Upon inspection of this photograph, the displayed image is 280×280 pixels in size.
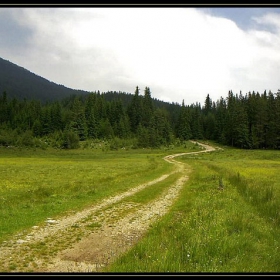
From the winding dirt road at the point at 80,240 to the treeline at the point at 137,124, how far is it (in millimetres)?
95531

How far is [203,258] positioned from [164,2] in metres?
7.25

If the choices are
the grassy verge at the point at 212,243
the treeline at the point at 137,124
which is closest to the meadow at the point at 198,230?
the grassy verge at the point at 212,243

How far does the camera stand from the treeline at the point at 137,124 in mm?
113875

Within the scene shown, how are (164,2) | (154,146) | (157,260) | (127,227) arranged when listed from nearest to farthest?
(164,2), (157,260), (127,227), (154,146)

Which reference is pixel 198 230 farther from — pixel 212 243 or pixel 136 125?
pixel 136 125

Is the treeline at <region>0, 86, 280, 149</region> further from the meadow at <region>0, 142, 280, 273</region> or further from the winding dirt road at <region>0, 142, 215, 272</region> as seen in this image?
the winding dirt road at <region>0, 142, 215, 272</region>

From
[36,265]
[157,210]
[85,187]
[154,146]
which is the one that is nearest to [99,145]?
[154,146]

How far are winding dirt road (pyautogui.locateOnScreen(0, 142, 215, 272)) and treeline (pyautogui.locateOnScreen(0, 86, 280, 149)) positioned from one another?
9553 centimetres

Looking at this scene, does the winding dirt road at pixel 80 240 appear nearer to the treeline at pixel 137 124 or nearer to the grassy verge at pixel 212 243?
Result: the grassy verge at pixel 212 243

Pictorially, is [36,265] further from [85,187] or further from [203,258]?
[85,187]

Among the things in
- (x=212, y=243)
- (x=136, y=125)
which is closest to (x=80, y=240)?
(x=212, y=243)

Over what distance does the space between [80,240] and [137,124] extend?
138 metres

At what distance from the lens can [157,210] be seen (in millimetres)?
16609

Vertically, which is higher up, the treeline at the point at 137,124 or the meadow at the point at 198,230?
the treeline at the point at 137,124
